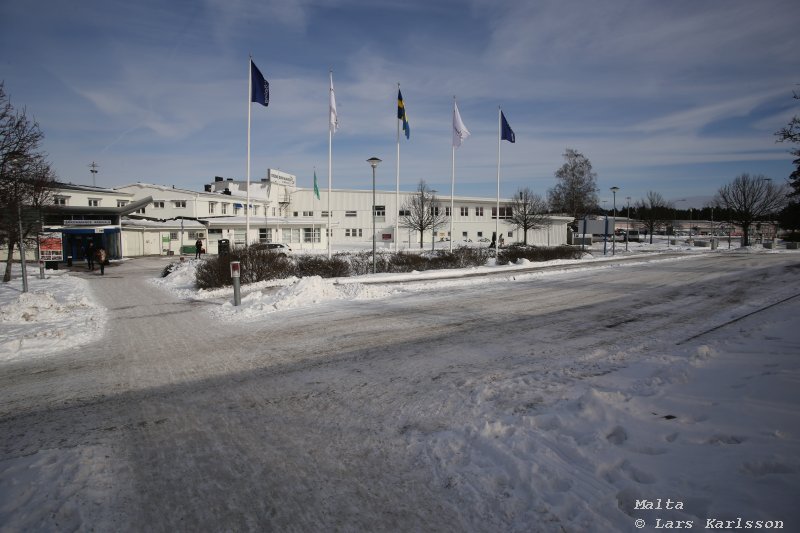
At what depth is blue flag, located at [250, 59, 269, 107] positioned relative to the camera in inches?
759

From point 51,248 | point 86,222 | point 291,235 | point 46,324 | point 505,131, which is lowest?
point 46,324

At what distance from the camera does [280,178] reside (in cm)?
6078

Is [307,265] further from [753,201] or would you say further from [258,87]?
[753,201]

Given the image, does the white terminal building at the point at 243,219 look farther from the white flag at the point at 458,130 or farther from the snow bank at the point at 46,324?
the snow bank at the point at 46,324

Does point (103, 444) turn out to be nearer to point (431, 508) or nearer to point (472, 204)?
point (431, 508)

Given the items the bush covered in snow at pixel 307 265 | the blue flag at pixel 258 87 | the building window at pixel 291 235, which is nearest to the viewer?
the bush covered in snow at pixel 307 265

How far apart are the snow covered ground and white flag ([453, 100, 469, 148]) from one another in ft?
69.4

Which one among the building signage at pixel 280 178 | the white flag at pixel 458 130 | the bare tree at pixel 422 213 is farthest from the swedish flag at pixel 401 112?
the building signage at pixel 280 178

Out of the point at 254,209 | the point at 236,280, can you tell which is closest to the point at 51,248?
the point at 254,209

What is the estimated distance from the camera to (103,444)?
396 centimetres

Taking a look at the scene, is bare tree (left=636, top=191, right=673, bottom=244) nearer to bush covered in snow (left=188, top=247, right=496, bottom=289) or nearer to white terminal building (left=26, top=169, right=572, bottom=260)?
white terminal building (left=26, top=169, right=572, bottom=260)

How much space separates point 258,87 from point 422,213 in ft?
108

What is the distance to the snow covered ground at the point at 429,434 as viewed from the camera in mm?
2891

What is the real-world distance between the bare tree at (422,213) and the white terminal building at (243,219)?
109cm
